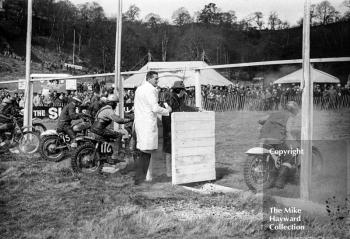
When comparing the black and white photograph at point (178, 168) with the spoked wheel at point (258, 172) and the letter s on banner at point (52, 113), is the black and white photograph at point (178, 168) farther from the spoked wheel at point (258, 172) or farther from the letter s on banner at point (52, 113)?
the letter s on banner at point (52, 113)

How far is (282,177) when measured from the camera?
22.4ft

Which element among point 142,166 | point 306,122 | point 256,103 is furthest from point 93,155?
point 256,103

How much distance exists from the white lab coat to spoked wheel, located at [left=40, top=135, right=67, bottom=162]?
11.0 ft

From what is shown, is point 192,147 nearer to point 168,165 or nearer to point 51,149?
point 168,165

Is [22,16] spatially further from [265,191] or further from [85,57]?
[265,191]

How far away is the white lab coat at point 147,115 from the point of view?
23.5ft

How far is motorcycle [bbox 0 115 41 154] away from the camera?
11.0 metres

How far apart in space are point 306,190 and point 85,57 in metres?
81.1

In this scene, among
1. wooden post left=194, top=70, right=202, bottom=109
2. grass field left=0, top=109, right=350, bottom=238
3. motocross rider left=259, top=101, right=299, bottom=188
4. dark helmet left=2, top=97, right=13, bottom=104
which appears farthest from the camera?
dark helmet left=2, top=97, right=13, bottom=104

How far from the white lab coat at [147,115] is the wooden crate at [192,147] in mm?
322

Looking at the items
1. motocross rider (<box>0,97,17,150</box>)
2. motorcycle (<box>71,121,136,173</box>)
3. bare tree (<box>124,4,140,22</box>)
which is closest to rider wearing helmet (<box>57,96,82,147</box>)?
motorcycle (<box>71,121,136,173</box>)

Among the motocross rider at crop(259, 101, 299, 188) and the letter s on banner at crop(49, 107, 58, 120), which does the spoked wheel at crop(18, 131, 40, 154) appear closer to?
the motocross rider at crop(259, 101, 299, 188)

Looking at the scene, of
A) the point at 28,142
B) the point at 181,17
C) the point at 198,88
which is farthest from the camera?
the point at 181,17

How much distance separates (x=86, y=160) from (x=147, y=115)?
181 centimetres
